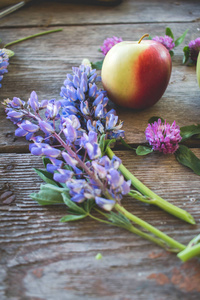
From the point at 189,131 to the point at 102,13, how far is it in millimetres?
981

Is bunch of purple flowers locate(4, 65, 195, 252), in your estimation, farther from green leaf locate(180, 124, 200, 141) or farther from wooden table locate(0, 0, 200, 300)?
green leaf locate(180, 124, 200, 141)

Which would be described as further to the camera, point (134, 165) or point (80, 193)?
point (134, 165)

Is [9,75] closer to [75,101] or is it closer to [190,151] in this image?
[75,101]

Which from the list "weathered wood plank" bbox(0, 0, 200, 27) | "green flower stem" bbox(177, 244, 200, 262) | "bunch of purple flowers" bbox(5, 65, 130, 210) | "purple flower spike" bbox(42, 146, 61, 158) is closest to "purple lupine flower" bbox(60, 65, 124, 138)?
"bunch of purple flowers" bbox(5, 65, 130, 210)

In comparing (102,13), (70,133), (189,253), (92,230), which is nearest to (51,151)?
(70,133)

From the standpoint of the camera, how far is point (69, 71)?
0.88m

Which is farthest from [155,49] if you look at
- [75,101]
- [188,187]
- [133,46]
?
[188,187]

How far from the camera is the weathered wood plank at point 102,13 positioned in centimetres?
124

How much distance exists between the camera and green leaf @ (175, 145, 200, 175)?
1.77ft

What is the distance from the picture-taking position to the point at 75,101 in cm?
59

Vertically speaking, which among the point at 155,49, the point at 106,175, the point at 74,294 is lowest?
the point at 74,294

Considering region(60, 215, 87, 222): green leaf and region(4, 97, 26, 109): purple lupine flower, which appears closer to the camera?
region(60, 215, 87, 222): green leaf

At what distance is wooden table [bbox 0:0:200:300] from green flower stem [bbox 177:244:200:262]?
0.03 feet

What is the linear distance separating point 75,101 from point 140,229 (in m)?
0.30
